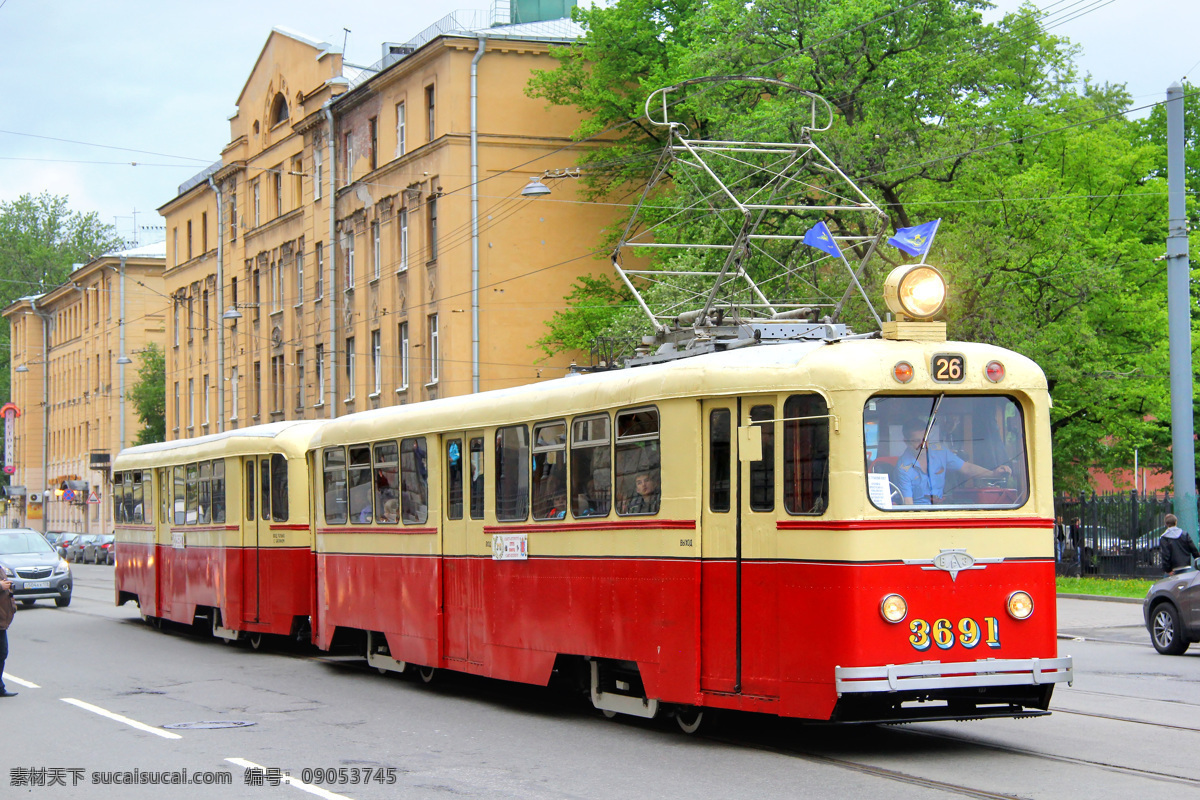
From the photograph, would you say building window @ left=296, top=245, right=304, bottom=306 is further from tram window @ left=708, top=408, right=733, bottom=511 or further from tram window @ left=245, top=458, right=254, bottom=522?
tram window @ left=708, top=408, right=733, bottom=511

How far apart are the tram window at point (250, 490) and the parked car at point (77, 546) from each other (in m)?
46.9

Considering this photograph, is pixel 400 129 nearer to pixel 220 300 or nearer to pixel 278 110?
pixel 278 110

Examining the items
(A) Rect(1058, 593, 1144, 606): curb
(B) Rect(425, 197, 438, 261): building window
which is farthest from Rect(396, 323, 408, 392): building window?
(A) Rect(1058, 593, 1144, 606): curb

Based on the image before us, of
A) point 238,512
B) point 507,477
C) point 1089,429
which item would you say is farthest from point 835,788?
point 1089,429

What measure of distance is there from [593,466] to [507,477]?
5.20ft

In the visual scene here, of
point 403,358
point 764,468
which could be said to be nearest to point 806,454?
point 764,468

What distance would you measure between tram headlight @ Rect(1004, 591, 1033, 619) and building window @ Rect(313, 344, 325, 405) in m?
42.2

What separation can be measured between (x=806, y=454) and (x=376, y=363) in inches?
1482

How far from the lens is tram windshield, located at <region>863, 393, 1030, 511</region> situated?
32.1 feet

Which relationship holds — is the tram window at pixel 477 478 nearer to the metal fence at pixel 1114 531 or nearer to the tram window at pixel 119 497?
the tram window at pixel 119 497

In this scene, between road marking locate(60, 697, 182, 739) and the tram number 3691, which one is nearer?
the tram number 3691

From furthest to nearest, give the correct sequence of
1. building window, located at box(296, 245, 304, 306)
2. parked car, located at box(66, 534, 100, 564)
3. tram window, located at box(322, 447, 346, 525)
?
parked car, located at box(66, 534, 100, 564) → building window, located at box(296, 245, 304, 306) → tram window, located at box(322, 447, 346, 525)

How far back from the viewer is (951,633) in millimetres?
9625

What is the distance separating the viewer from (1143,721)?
453 inches
